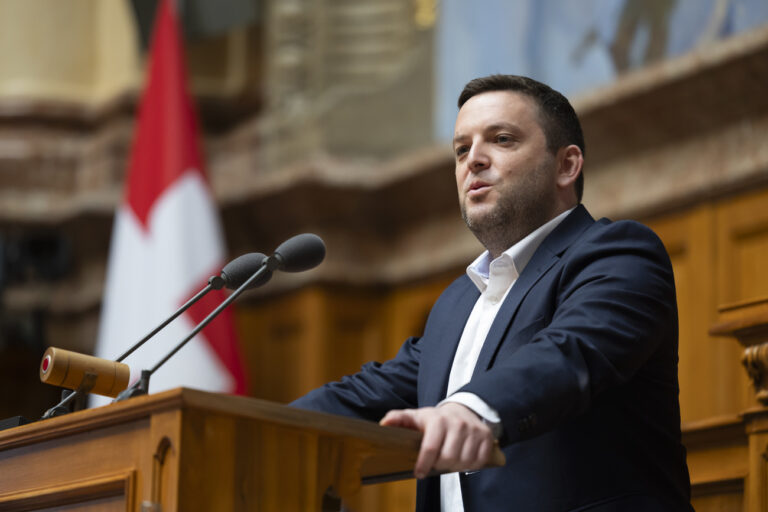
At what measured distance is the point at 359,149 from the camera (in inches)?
263

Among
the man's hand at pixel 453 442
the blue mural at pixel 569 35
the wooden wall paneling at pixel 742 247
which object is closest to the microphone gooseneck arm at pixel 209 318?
the man's hand at pixel 453 442

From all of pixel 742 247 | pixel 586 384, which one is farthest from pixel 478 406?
pixel 742 247

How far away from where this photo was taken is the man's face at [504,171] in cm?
245

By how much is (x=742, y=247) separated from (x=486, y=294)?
281 cm

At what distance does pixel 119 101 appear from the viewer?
7594 millimetres

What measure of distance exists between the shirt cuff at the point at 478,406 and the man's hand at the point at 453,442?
13mm

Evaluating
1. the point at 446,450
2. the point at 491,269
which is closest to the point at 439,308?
the point at 491,269

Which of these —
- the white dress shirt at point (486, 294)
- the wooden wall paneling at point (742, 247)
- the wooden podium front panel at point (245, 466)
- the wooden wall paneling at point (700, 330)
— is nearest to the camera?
the wooden podium front panel at point (245, 466)

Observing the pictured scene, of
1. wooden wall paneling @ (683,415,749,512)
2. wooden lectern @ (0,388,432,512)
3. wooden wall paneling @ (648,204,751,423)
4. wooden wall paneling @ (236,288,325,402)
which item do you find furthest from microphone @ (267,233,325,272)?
wooden wall paneling @ (236,288,325,402)

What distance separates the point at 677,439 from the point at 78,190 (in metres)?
6.13

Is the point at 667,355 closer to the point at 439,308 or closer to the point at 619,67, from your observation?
the point at 439,308

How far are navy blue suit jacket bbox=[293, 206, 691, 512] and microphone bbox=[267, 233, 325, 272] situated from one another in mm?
380

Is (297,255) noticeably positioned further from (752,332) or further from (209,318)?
(752,332)

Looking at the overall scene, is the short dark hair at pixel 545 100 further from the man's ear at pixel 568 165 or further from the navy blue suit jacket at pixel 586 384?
the navy blue suit jacket at pixel 586 384
